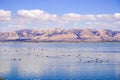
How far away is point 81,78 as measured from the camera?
90.5 ft

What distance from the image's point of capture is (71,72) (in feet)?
101

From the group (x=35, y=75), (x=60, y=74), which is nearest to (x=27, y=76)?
(x=35, y=75)

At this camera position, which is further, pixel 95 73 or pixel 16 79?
pixel 95 73

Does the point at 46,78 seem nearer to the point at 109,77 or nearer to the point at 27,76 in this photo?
the point at 27,76

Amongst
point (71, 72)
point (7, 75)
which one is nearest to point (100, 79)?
point (71, 72)

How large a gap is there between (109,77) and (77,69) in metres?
5.55

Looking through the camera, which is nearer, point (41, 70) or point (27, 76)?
point (27, 76)

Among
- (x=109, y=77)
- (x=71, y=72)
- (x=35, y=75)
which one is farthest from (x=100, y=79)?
Result: (x=35, y=75)

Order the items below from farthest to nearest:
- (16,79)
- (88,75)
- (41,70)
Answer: (41,70), (88,75), (16,79)

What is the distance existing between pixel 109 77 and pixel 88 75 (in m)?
2.05

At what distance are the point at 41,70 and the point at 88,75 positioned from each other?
18.1ft

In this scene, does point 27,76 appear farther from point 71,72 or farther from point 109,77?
point 109,77

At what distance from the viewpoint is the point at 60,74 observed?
29.8m

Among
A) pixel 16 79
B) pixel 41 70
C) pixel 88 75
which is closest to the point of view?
pixel 16 79
